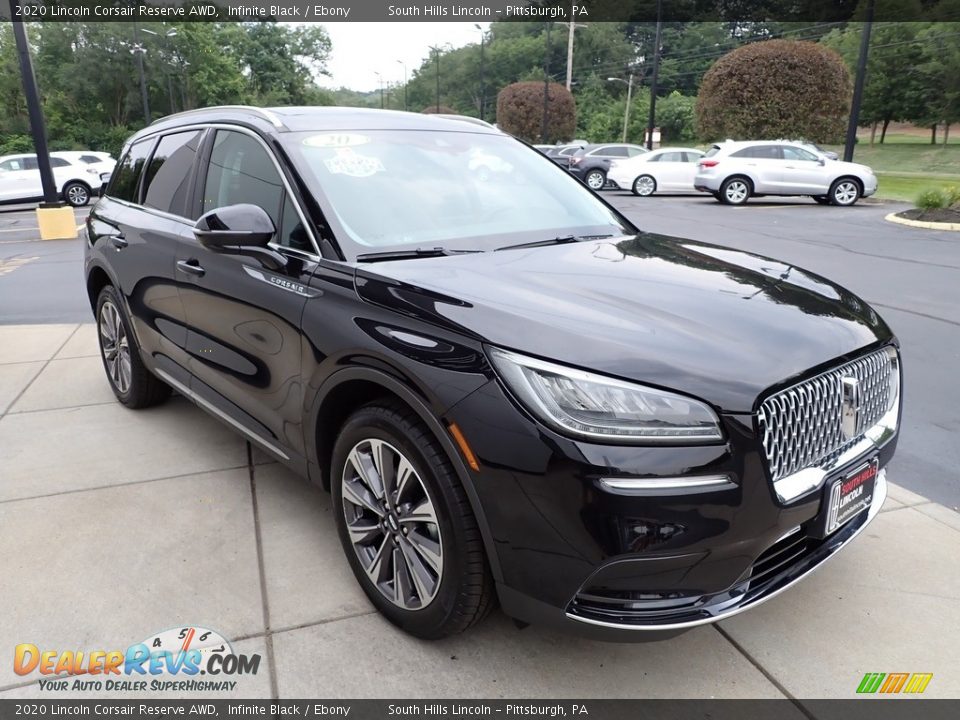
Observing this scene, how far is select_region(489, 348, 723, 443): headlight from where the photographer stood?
6.30ft

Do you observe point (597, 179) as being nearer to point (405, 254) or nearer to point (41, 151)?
point (41, 151)

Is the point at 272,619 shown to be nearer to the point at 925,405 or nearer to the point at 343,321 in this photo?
the point at 343,321

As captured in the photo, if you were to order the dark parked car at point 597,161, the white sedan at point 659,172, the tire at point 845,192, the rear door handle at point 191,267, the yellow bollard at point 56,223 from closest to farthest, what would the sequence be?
the rear door handle at point 191,267 → the yellow bollard at point 56,223 → the tire at point 845,192 → the white sedan at point 659,172 → the dark parked car at point 597,161

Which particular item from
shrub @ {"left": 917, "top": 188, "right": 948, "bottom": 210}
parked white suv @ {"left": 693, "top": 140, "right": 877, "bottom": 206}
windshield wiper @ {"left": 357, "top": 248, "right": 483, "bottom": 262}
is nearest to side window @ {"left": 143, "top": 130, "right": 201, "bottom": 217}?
windshield wiper @ {"left": 357, "top": 248, "right": 483, "bottom": 262}

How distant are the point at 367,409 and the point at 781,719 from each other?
63.2 inches

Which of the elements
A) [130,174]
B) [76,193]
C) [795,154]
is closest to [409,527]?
[130,174]

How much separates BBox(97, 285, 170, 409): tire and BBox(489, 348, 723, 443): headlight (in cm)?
328

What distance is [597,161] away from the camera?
25031 millimetres

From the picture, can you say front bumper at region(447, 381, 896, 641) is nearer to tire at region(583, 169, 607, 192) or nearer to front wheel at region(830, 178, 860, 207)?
front wheel at region(830, 178, 860, 207)

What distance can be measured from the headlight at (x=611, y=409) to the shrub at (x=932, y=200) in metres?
15.2

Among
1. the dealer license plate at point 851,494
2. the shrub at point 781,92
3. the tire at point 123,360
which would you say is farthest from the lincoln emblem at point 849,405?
the shrub at point 781,92

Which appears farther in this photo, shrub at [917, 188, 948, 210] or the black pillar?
shrub at [917, 188, 948, 210]

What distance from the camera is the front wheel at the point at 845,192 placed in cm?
1839

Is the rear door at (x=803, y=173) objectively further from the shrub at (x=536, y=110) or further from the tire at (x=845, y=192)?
the shrub at (x=536, y=110)
